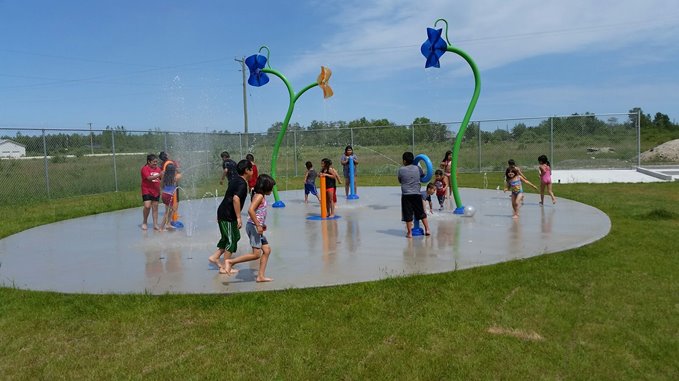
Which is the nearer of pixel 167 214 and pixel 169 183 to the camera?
pixel 169 183

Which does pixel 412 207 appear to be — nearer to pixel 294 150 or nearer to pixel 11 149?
pixel 11 149

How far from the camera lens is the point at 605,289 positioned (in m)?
5.86

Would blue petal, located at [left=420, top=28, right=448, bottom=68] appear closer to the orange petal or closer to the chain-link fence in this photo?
the orange petal

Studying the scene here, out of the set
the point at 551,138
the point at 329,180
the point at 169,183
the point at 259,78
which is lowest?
the point at 329,180

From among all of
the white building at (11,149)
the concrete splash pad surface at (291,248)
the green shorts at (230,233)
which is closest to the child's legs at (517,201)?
the concrete splash pad surface at (291,248)

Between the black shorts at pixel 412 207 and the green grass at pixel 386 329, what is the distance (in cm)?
245

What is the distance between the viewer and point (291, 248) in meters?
8.67

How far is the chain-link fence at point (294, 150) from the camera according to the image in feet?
57.6

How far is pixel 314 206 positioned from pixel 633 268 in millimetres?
8899

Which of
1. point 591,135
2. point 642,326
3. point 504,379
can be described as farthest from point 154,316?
point 591,135

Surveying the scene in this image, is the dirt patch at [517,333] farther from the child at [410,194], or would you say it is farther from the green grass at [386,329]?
the child at [410,194]

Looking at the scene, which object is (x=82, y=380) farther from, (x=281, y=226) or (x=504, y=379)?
(x=281, y=226)

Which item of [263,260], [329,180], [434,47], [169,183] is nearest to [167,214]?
[169,183]

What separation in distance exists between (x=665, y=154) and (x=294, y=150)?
2416 cm
